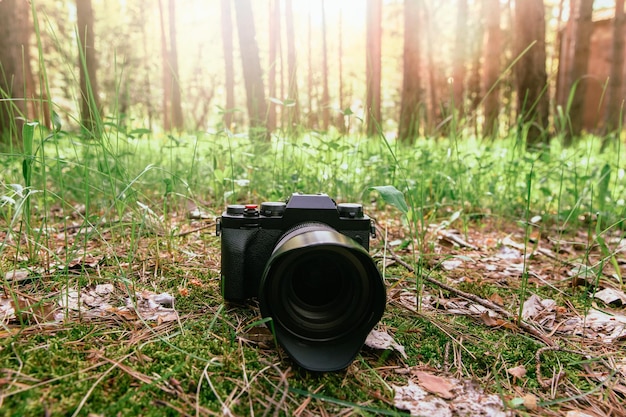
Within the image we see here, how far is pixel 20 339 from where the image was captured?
104 cm

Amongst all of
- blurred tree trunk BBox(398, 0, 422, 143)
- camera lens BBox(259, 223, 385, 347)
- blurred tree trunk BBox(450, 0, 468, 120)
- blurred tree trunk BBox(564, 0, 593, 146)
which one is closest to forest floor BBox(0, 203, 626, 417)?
camera lens BBox(259, 223, 385, 347)

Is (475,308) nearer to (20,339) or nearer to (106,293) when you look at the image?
(106,293)

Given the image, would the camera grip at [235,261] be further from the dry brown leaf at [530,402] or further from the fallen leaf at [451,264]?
the fallen leaf at [451,264]

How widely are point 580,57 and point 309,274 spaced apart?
8.14 metres

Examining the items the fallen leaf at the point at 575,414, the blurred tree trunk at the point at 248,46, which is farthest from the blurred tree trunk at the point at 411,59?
the fallen leaf at the point at 575,414

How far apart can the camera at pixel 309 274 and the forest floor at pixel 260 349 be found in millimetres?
75

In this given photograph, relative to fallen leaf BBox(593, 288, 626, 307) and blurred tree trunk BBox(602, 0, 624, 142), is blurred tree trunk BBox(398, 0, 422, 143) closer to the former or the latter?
blurred tree trunk BBox(602, 0, 624, 142)

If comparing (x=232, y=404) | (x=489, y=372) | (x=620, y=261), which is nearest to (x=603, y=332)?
(x=489, y=372)

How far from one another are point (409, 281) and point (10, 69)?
15.8ft

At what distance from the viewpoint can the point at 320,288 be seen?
3.83 ft

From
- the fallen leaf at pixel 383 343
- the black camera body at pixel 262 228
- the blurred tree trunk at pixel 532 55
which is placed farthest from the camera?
the blurred tree trunk at pixel 532 55

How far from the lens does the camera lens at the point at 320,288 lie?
102cm

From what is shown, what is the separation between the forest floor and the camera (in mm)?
939

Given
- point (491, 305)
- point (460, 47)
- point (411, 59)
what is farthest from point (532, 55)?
point (460, 47)
